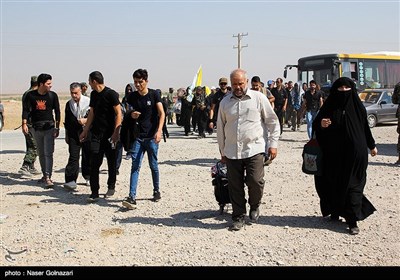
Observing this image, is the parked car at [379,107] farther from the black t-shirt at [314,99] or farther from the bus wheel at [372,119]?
the black t-shirt at [314,99]

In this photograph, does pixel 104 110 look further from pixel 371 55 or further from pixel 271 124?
pixel 371 55

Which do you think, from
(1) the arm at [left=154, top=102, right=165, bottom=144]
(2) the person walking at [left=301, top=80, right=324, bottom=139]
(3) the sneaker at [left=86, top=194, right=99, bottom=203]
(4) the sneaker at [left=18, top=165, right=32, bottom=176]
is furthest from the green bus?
(3) the sneaker at [left=86, top=194, right=99, bottom=203]

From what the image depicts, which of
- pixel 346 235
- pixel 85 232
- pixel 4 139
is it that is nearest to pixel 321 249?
pixel 346 235

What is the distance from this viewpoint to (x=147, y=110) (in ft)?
22.6

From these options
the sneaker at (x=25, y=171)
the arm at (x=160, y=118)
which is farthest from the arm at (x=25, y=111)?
the arm at (x=160, y=118)

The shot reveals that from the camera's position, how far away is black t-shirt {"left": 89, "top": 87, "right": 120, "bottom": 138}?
7.12m

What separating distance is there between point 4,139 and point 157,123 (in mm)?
12085

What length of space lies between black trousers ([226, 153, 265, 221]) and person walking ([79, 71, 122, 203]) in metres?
2.17

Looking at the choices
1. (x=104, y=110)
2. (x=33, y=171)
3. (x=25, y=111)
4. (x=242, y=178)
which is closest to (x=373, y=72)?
(x=33, y=171)

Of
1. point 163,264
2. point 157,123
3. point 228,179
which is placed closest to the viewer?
point 163,264

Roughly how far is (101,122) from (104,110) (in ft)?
0.61

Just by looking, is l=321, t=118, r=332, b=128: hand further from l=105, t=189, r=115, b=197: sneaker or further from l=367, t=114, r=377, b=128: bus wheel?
l=367, t=114, r=377, b=128: bus wheel

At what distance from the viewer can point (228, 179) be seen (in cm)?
575

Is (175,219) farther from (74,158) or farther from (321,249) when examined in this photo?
(74,158)
